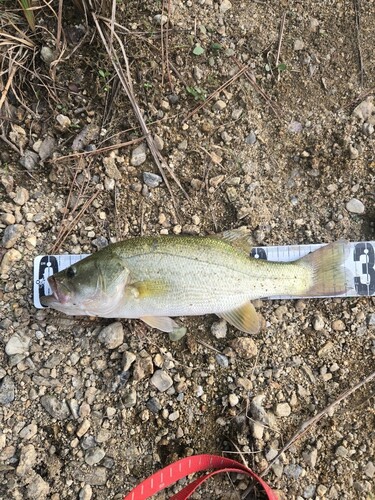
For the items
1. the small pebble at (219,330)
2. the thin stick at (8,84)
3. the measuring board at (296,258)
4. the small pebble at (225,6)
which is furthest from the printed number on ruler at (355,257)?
the thin stick at (8,84)

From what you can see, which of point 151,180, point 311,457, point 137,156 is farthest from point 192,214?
point 311,457

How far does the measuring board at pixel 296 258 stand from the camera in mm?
4047

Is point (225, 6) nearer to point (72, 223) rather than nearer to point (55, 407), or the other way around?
point (72, 223)

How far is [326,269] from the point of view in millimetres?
3867

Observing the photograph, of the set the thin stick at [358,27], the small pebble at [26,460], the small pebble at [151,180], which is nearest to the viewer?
the small pebble at [26,460]

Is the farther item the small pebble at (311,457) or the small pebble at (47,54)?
the small pebble at (47,54)

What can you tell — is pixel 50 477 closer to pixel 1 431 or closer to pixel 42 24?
pixel 1 431

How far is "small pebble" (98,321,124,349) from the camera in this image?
156 inches

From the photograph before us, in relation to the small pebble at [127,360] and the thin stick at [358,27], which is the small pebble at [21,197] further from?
the thin stick at [358,27]

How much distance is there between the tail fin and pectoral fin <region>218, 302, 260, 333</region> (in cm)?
Answer: 48

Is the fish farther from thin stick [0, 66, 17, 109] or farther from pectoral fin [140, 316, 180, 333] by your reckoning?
thin stick [0, 66, 17, 109]

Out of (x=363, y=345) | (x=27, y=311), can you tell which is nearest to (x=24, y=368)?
(x=27, y=311)

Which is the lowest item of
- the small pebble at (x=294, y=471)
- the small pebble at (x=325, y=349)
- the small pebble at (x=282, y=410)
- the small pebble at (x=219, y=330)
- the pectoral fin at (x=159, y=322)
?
the small pebble at (x=294, y=471)

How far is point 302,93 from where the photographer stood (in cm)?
438
